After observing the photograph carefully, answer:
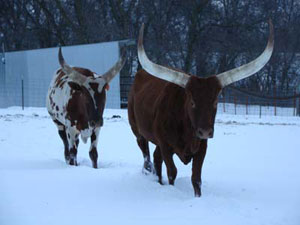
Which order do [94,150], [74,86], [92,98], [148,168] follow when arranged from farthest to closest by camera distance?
[94,150], [74,86], [92,98], [148,168]

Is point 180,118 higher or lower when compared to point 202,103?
lower

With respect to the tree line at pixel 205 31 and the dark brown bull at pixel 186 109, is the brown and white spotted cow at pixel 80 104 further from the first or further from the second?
the tree line at pixel 205 31

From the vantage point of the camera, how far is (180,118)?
3879mm

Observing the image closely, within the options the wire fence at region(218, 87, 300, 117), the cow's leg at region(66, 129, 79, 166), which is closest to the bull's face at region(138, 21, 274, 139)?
the cow's leg at region(66, 129, 79, 166)

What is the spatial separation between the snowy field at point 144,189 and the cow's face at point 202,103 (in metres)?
0.64

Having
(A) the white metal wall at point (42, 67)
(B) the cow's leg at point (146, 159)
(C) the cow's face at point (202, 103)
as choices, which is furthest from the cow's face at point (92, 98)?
(A) the white metal wall at point (42, 67)

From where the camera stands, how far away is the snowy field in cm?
294

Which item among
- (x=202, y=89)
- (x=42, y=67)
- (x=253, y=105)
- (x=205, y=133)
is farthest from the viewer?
(x=42, y=67)

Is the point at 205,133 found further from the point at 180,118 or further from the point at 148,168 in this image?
the point at 148,168

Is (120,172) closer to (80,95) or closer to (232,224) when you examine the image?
(80,95)

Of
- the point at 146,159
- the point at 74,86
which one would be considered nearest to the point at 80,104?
A: the point at 74,86

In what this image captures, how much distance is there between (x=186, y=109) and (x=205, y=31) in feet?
55.5

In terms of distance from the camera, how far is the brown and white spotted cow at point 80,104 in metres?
5.52

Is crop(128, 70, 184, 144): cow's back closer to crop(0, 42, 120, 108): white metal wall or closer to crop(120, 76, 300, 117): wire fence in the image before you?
crop(120, 76, 300, 117): wire fence
